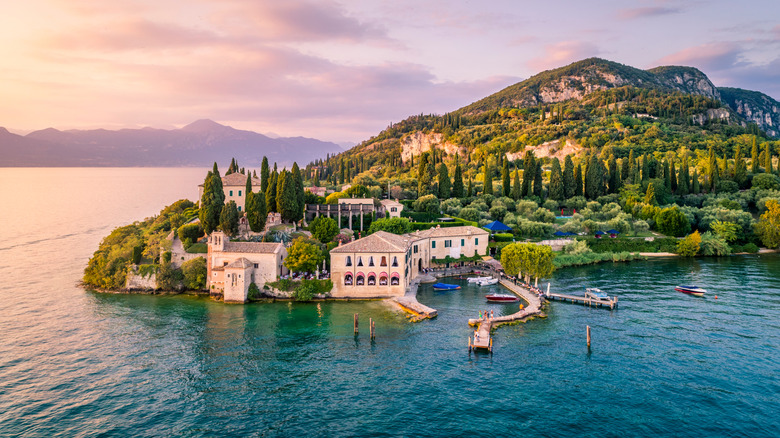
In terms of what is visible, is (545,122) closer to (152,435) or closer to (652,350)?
(652,350)

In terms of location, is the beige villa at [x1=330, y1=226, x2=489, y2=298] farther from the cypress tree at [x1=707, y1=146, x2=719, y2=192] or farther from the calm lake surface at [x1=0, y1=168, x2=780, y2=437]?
the cypress tree at [x1=707, y1=146, x2=719, y2=192]

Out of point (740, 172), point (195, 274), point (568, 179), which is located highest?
point (740, 172)

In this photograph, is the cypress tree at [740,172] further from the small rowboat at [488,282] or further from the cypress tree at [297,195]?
the cypress tree at [297,195]

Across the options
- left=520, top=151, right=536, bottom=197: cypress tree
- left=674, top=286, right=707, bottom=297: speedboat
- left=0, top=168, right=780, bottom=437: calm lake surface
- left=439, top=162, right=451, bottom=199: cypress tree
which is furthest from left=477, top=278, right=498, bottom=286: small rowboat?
left=520, top=151, right=536, bottom=197: cypress tree

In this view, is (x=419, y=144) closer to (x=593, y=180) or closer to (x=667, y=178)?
(x=593, y=180)

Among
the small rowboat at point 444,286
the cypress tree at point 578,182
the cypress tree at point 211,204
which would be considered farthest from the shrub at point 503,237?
the cypress tree at point 211,204

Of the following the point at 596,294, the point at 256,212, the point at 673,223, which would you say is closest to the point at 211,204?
the point at 256,212
